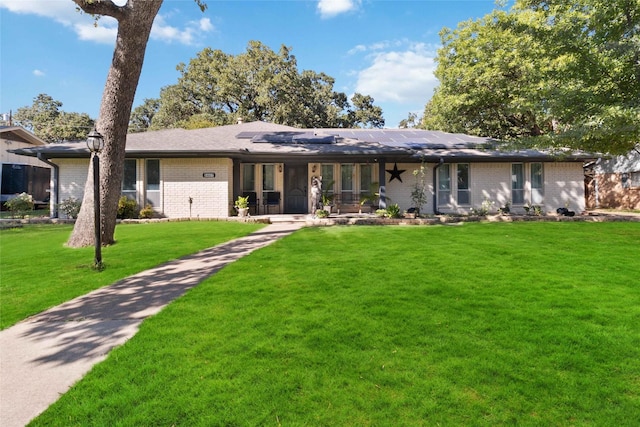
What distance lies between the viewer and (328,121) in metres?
33.8

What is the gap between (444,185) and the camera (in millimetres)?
15094

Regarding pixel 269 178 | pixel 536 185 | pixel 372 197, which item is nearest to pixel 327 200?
pixel 372 197

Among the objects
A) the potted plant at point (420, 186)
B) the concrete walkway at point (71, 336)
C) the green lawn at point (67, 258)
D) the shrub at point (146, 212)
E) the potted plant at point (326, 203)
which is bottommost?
the concrete walkway at point (71, 336)

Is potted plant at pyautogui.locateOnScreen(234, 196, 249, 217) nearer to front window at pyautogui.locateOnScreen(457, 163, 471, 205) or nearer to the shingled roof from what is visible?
the shingled roof

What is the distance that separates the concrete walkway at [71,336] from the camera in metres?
2.41

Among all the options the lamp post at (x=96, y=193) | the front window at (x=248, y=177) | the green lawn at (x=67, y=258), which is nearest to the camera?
the green lawn at (x=67, y=258)

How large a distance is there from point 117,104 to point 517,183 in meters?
15.7

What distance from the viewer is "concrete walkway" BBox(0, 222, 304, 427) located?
241 cm

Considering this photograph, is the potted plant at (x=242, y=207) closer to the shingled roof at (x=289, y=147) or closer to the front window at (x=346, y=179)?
the shingled roof at (x=289, y=147)

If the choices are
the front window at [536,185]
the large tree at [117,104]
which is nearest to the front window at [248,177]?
the large tree at [117,104]

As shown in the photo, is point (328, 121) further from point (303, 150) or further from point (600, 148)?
point (600, 148)

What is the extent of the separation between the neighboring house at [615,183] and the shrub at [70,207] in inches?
1048

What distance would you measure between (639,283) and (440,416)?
14.8ft

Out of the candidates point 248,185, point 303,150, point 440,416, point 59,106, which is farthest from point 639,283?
point 59,106
